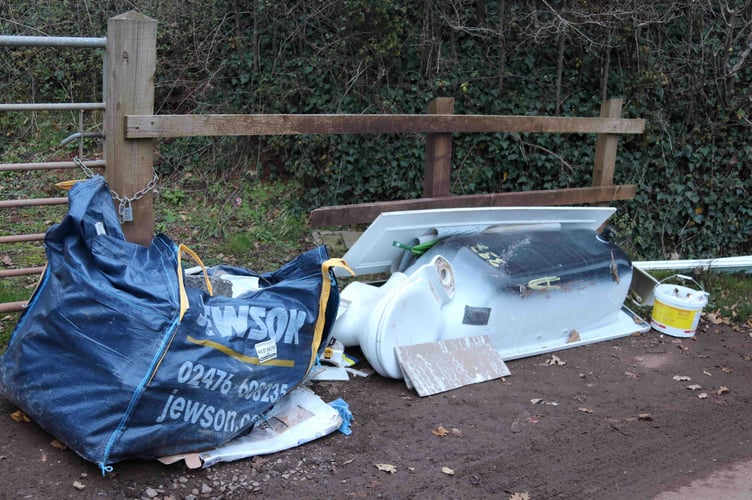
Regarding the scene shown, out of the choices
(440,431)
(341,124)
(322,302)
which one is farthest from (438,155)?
(440,431)

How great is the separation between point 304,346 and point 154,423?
0.83m

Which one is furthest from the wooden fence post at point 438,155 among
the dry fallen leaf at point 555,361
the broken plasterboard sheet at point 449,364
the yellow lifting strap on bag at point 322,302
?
the yellow lifting strap on bag at point 322,302

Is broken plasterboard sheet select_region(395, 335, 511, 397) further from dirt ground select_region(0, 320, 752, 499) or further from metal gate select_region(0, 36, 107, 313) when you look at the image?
metal gate select_region(0, 36, 107, 313)

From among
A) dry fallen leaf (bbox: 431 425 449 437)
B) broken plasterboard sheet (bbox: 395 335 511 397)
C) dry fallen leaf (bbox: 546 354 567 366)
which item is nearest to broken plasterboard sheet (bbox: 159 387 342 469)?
dry fallen leaf (bbox: 431 425 449 437)

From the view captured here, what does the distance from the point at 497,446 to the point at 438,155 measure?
232 cm

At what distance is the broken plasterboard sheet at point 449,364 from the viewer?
3951 mm

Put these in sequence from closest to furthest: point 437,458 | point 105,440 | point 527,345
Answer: point 105,440
point 437,458
point 527,345

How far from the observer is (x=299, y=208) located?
716cm

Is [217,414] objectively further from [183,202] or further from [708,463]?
[183,202]

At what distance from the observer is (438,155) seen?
5082 millimetres

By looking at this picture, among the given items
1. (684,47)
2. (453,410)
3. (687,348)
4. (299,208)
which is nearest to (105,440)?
(453,410)

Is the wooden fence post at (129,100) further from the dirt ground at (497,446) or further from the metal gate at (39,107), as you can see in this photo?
the dirt ground at (497,446)

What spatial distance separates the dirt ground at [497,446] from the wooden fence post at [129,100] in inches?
47.8

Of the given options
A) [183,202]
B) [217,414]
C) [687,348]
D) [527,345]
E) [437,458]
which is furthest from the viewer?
→ [183,202]
